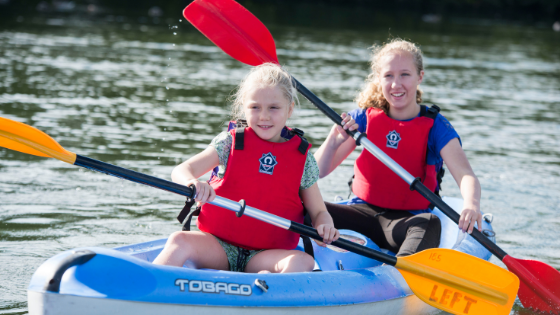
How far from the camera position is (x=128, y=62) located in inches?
450

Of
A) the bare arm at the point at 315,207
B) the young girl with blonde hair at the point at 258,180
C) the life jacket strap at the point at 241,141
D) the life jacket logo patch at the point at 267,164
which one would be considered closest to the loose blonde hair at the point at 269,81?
the young girl with blonde hair at the point at 258,180

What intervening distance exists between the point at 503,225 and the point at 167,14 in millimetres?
19644

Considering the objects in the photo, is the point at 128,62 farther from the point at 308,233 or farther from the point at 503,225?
the point at 308,233

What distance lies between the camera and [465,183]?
3.19m

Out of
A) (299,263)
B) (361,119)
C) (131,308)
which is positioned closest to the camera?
(131,308)

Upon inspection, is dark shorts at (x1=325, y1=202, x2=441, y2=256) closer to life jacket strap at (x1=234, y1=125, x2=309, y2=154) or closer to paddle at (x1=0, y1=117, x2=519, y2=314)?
paddle at (x1=0, y1=117, x2=519, y2=314)

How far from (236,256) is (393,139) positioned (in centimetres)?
122

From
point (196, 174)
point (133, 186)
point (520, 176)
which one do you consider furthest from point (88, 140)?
point (520, 176)

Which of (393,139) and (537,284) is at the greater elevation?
(393,139)

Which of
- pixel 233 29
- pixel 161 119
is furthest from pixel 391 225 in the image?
pixel 161 119

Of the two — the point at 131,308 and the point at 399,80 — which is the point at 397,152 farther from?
the point at 131,308

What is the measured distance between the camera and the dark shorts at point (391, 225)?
3178 millimetres

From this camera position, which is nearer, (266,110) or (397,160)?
(266,110)

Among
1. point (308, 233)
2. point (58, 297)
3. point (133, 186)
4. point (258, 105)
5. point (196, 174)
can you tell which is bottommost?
point (133, 186)
